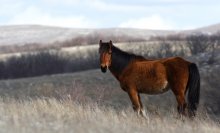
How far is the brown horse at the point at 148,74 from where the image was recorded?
1252cm

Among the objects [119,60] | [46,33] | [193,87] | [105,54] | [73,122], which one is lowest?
[46,33]

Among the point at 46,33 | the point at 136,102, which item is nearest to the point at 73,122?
the point at 136,102

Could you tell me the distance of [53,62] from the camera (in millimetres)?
59062

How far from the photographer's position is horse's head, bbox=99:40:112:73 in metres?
12.5

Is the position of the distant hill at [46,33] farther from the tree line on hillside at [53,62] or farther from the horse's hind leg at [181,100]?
the horse's hind leg at [181,100]

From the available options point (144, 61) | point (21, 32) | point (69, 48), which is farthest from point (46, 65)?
point (21, 32)

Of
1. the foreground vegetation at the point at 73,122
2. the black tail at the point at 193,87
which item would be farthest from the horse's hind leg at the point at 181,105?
the foreground vegetation at the point at 73,122

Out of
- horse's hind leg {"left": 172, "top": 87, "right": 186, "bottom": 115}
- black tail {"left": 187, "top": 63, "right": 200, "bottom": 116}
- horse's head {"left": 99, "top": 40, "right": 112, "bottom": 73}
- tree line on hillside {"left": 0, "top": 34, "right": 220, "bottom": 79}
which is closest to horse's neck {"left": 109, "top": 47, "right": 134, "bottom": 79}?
horse's head {"left": 99, "top": 40, "right": 112, "bottom": 73}

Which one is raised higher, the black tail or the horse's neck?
the horse's neck

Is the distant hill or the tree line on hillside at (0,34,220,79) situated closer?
the tree line on hillside at (0,34,220,79)

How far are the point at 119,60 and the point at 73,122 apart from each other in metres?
3.69

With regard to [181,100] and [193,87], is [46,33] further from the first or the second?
[181,100]

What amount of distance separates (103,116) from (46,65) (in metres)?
48.7

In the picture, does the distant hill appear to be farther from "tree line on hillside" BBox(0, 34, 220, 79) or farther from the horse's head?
the horse's head
